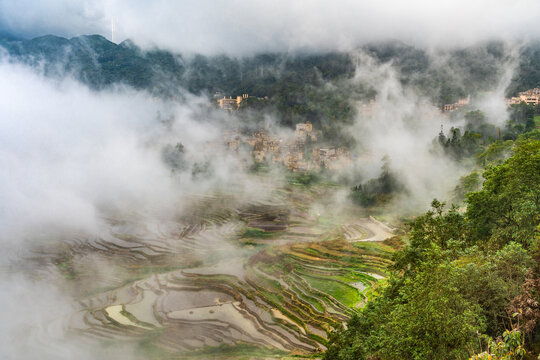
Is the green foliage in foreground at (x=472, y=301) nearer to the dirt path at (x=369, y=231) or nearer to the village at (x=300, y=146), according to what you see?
the dirt path at (x=369, y=231)

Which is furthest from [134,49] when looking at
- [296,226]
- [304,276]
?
[304,276]

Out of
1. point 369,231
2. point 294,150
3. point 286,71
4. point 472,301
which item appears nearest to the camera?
point 472,301

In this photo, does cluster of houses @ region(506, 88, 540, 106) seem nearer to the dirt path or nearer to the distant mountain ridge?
the distant mountain ridge

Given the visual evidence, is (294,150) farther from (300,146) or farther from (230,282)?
(230,282)

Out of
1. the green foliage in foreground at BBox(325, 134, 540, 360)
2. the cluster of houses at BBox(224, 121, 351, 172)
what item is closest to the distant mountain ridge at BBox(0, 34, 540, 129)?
the cluster of houses at BBox(224, 121, 351, 172)

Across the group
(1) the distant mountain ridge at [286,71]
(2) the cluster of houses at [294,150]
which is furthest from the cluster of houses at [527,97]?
(2) the cluster of houses at [294,150]

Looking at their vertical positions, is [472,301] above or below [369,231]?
above

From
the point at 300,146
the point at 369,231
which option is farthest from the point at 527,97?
the point at 369,231
